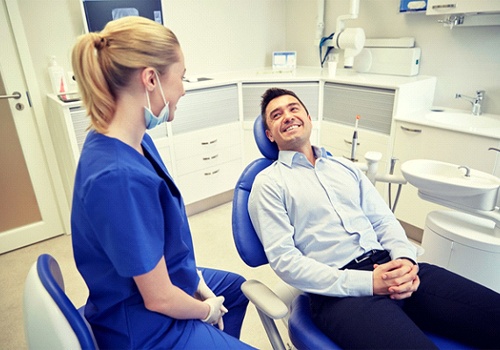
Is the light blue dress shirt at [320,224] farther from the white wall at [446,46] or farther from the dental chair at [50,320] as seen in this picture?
the white wall at [446,46]

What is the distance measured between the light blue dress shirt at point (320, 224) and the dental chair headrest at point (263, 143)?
0.25 feet

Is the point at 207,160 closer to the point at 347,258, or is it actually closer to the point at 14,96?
the point at 14,96

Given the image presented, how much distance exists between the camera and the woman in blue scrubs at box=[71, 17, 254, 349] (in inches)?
31.7

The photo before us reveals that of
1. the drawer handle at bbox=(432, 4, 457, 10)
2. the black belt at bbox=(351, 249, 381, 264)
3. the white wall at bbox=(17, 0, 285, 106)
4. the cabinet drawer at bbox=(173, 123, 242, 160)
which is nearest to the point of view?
the black belt at bbox=(351, 249, 381, 264)

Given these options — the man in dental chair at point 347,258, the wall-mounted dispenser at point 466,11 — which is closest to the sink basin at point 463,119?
the wall-mounted dispenser at point 466,11

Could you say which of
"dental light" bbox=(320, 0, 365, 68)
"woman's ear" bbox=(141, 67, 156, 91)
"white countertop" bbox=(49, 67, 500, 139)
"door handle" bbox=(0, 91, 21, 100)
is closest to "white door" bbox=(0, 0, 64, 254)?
"door handle" bbox=(0, 91, 21, 100)

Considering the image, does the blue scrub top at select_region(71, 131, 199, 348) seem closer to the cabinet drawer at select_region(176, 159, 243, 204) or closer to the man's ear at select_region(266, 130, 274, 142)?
the man's ear at select_region(266, 130, 274, 142)

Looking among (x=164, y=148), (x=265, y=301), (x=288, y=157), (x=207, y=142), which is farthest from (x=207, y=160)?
(x=265, y=301)

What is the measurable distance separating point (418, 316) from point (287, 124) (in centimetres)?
83

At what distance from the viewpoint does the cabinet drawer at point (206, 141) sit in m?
2.52

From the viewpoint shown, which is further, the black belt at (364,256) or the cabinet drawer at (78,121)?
the cabinet drawer at (78,121)

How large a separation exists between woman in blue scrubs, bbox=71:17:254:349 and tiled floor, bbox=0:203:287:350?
34.2 inches

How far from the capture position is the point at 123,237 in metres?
0.80

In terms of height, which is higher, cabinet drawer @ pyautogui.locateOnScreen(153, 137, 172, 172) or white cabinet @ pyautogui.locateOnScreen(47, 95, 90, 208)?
white cabinet @ pyautogui.locateOnScreen(47, 95, 90, 208)
